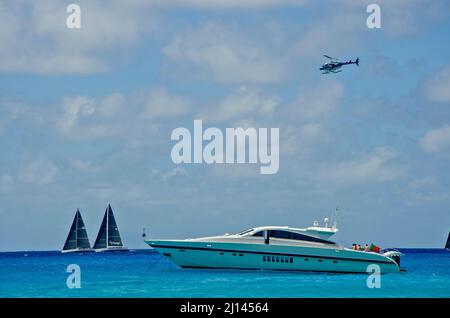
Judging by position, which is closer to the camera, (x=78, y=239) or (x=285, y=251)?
(x=285, y=251)

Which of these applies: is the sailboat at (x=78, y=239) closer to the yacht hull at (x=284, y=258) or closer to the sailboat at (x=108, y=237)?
the sailboat at (x=108, y=237)

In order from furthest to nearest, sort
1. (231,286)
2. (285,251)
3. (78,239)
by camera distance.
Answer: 1. (78,239)
2. (285,251)
3. (231,286)

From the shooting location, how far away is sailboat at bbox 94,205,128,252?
416ft

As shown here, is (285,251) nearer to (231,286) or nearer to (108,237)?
(231,286)

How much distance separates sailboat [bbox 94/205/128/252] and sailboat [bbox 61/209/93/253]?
2545 millimetres

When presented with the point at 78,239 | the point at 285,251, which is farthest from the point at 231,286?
the point at 78,239

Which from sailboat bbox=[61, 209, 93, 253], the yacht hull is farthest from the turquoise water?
sailboat bbox=[61, 209, 93, 253]

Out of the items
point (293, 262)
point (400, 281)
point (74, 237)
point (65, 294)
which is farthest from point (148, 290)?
point (74, 237)

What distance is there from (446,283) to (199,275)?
55.5 feet

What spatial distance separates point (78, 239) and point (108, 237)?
5.41 m

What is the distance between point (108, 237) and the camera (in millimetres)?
128000

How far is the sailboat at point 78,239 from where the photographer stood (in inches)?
4865
